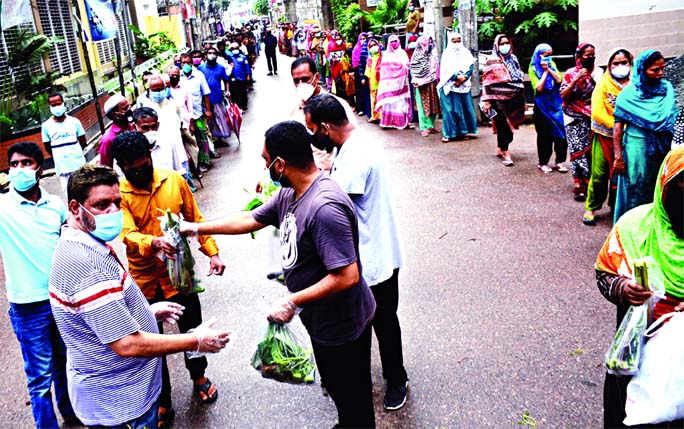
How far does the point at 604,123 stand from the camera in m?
5.68

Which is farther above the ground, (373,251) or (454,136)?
(373,251)

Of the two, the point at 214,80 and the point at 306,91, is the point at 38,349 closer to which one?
the point at 306,91

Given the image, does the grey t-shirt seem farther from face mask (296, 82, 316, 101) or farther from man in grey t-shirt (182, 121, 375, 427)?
face mask (296, 82, 316, 101)

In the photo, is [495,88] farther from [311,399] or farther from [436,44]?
[311,399]

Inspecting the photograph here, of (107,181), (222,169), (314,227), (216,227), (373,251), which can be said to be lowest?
(222,169)

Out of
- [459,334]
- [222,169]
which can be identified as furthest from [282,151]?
[222,169]

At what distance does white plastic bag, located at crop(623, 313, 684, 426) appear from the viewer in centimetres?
207

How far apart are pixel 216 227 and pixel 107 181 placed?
0.81 metres

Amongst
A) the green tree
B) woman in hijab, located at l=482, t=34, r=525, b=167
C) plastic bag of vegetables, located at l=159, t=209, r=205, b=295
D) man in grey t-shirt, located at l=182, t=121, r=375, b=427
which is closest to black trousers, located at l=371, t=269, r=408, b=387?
man in grey t-shirt, located at l=182, t=121, r=375, b=427

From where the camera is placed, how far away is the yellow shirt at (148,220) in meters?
3.24

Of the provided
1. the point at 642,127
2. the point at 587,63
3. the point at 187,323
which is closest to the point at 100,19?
the point at 587,63

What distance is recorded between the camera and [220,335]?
7.73 ft

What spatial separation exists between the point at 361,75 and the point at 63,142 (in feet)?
27.1

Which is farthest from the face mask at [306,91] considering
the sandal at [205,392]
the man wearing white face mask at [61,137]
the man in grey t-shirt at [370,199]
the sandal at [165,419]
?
the man wearing white face mask at [61,137]
